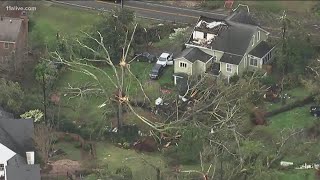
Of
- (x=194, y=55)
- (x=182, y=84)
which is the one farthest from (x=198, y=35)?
(x=182, y=84)

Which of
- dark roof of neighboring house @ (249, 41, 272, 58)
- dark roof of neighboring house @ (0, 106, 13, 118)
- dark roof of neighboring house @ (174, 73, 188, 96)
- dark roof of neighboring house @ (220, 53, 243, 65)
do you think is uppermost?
dark roof of neighboring house @ (249, 41, 272, 58)

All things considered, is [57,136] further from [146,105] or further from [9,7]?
[9,7]

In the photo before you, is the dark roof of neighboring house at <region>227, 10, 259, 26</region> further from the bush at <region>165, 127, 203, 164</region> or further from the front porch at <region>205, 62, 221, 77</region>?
the bush at <region>165, 127, 203, 164</region>

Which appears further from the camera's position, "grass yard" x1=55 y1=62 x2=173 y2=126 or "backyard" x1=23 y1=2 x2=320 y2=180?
"grass yard" x1=55 y1=62 x2=173 y2=126

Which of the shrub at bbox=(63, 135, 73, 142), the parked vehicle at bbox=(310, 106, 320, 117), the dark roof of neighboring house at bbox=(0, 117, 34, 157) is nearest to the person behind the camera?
the dark roof of neighboring house at bbox=(0, 117, 34, 157)

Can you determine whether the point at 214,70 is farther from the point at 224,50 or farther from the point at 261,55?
the point at 261,55

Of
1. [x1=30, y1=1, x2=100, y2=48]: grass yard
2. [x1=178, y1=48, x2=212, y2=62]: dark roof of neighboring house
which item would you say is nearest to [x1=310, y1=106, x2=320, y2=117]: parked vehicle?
[x1=178, y1=48, x2=212, y2=62]: dark roof of neighboring house

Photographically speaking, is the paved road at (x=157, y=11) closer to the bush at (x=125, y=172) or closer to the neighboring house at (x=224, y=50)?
the neighboring house at (x=224, y=50)

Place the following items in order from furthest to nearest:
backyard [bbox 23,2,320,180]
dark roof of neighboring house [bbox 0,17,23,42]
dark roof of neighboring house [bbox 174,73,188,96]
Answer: dark roof of neighboring house [bbox 0,17,23,42], dark roof of neighboring house [bbox 174,73,188,96], backyard [bbox 23,2,320,180]
